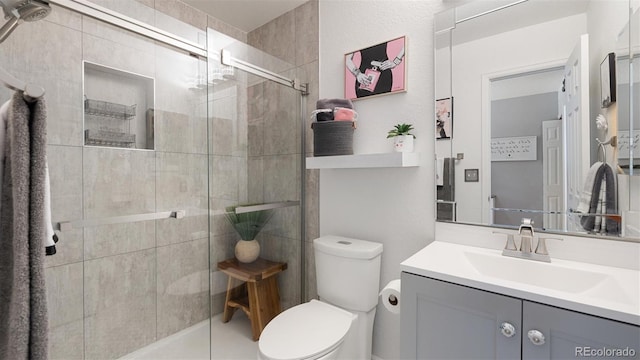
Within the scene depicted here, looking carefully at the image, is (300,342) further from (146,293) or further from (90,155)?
(90,155)

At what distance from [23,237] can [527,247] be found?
5.09 ft

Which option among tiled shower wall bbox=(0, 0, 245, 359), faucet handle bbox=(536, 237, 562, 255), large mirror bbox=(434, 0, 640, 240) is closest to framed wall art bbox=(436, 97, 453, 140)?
large mirror bbox=(434, 0, 640, 240)

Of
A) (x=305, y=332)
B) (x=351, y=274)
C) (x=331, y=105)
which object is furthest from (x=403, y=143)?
(x=305, y=332)

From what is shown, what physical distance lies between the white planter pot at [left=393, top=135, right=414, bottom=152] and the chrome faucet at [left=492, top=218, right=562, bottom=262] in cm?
59

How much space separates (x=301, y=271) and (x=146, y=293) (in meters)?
0.94

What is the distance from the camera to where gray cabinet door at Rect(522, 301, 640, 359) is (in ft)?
2.38

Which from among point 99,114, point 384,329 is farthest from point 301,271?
point 99,114

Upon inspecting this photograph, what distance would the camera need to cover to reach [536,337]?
2.67 feet

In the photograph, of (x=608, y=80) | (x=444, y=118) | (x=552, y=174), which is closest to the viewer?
(x=608, y=80)

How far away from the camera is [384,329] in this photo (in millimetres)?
1623

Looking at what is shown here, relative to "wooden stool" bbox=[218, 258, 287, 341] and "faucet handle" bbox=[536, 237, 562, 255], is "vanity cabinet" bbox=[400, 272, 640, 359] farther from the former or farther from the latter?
"wooden stool" bbox=[218, 258, 287, 341]

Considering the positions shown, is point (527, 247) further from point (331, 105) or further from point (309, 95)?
point (309, 95)

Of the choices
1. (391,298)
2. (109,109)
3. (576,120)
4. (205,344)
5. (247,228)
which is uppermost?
(109,109)

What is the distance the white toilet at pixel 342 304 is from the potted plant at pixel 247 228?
0.41 metres
